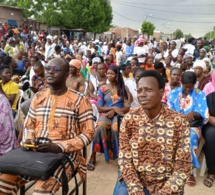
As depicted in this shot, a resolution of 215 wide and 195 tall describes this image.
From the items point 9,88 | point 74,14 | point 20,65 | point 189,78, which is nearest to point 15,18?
point 74,14

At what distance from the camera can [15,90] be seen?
4.07 metres

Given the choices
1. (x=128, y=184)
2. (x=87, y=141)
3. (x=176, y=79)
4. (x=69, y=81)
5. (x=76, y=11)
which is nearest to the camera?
(x=128, y=184)

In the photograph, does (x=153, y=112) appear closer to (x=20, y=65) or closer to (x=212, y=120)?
(x=212, y=120)

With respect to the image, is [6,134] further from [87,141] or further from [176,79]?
[176,79]

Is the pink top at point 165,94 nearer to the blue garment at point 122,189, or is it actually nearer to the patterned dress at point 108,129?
the patterned dress at point 108,129

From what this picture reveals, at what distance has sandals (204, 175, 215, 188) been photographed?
11.3 feet

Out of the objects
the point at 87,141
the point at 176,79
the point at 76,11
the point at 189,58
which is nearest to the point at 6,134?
the point at 87,141

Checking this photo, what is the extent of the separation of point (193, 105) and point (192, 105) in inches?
0.5

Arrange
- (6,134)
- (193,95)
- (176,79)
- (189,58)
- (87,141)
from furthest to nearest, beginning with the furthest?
(189,58) < (176,79) < (193,95) < (6,134) < (87,141)

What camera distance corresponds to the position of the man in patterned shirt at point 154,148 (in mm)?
1999

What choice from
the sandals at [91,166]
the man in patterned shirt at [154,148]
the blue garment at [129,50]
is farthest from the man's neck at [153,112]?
the blue garment at [129,50]

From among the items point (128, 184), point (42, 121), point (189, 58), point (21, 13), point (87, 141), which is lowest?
point (128, 184)

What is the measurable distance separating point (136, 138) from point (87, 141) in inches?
20.9

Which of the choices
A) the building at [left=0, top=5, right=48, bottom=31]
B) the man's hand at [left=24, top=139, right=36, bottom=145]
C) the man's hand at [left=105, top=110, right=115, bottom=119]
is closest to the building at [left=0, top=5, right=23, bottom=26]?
the building at [left=0, top=5, right=48, bottom=31]
